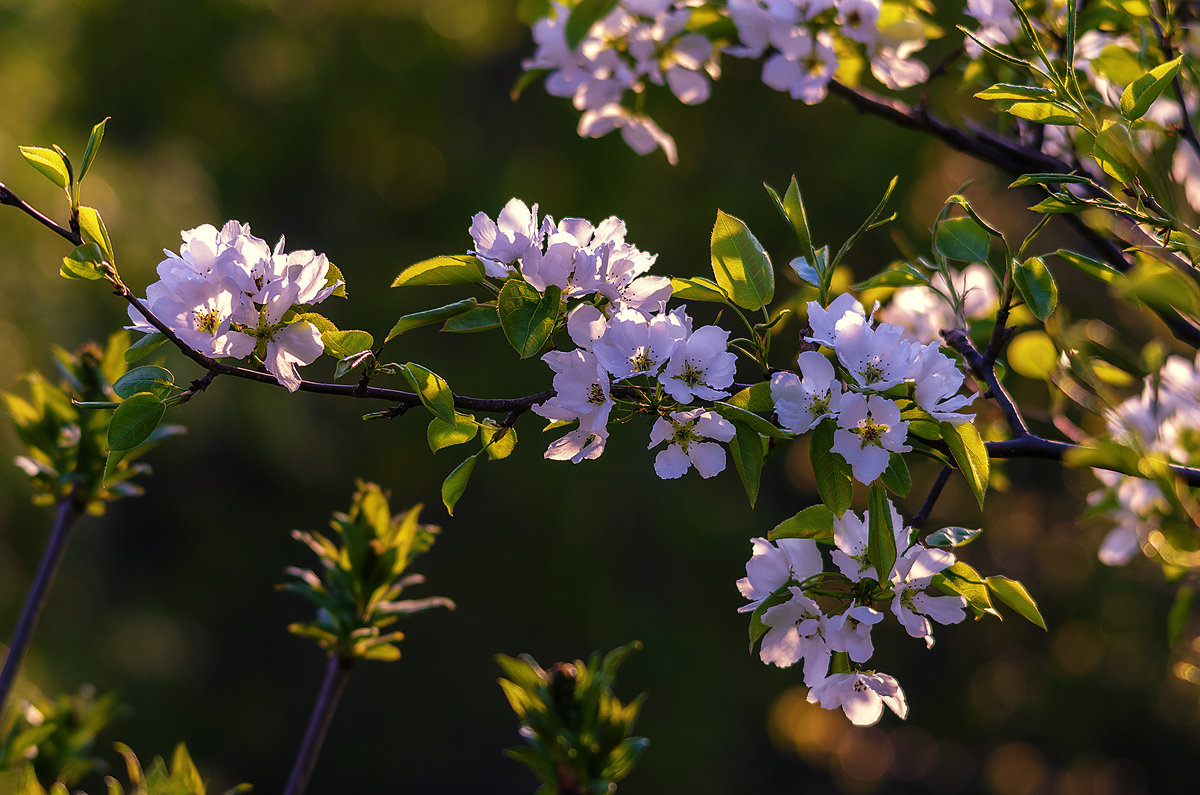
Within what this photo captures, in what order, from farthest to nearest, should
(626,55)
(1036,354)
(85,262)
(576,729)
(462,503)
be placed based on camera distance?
(462,503)
(626,55)
(1036,354)
(576,729)
(85,262)

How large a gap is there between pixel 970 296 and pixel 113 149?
4.88 meters

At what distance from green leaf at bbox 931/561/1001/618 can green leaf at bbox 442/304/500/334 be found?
0.29 meters

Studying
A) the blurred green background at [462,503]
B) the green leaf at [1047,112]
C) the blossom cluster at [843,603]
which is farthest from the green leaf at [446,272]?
the blurred green background at [462,503]

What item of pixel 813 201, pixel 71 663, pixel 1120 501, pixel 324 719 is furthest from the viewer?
pixel 813 201

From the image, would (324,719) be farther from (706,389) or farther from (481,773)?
(481,773)

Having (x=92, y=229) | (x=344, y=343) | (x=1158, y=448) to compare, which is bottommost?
(x=1158, y=448)

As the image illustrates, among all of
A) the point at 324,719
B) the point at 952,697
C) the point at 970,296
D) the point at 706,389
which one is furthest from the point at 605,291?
the point at 952,697

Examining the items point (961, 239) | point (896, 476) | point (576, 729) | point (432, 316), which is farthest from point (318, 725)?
point (961, 239)

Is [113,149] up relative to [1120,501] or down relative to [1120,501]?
up

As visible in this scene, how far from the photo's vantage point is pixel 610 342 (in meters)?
0.52

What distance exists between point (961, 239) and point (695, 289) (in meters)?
0.20

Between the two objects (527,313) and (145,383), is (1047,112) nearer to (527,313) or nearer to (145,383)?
(527,313)

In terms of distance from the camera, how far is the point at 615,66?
916 millimetres

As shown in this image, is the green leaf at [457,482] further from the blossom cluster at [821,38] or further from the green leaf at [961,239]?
the blossom cluster at [821,38]
